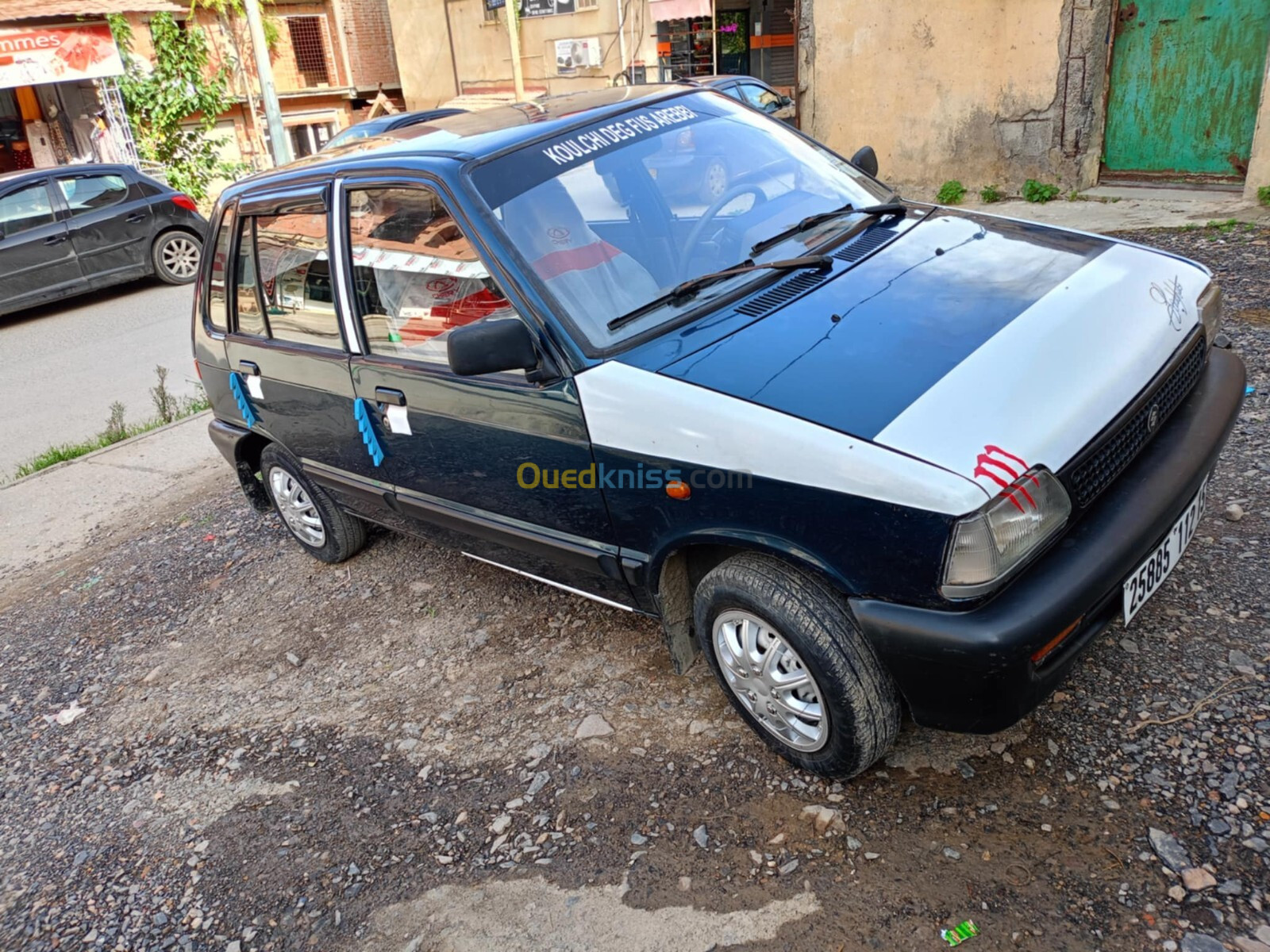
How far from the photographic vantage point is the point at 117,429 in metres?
7.30

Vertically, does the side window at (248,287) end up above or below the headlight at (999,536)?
above

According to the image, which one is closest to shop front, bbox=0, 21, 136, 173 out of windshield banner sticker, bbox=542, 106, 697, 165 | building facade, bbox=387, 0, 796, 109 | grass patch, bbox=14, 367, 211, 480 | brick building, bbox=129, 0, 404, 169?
brick building, bbox=129, 0, 404, 169

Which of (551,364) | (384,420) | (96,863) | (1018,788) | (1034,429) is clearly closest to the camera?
(1034,429)

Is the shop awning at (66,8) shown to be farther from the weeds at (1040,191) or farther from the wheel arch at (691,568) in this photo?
the wheel arch at (691,568)

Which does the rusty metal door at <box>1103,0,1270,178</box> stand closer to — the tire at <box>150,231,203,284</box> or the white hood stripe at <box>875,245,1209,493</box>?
the white hood stripe at <box>875,245,1209,493</box>

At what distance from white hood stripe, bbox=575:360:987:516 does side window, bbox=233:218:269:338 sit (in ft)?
6.89

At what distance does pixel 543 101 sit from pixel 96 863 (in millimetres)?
3234

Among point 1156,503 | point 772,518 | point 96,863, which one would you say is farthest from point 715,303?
point 96,863

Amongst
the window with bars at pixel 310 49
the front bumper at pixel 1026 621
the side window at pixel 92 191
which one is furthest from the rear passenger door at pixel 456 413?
the window with bars at pixel 310 49

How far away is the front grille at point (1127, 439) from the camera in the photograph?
2.31 meters

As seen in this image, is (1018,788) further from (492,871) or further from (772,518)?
(492,871)

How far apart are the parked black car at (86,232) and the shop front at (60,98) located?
8470 mm

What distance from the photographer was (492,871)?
2.69 meters

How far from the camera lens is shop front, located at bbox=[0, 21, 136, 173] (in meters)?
17.9
